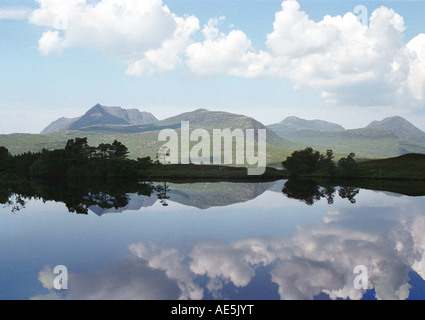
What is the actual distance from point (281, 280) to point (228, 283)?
10.9 ft

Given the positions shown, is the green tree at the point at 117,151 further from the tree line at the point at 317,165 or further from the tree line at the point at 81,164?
the tree line at the point at 317,165

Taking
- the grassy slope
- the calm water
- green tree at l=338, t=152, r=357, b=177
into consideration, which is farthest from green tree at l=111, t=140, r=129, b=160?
the grassy slope

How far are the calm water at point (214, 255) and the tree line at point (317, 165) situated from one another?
110 m

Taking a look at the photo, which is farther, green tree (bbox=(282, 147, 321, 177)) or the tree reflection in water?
green tree (bbox=(282, 147, 321, 177))

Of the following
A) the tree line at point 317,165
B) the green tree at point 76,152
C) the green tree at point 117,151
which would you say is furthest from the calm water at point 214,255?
the tree line at point 317,165

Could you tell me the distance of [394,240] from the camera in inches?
1242

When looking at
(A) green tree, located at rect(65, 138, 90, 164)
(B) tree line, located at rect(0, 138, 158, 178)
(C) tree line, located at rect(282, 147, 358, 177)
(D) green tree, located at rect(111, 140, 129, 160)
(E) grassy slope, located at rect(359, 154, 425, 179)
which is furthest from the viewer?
(D) green tree, located at rect(111, 140, 129, 160)

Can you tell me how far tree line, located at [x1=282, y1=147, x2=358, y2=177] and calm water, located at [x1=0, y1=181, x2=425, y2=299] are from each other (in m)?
110

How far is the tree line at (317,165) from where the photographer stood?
504ft

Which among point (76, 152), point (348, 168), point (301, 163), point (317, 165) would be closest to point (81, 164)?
point (76, 152)

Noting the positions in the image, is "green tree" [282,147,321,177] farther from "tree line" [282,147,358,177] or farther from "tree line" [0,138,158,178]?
"tree line" [0,138,158,178]

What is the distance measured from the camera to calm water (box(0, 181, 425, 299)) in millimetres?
18984
